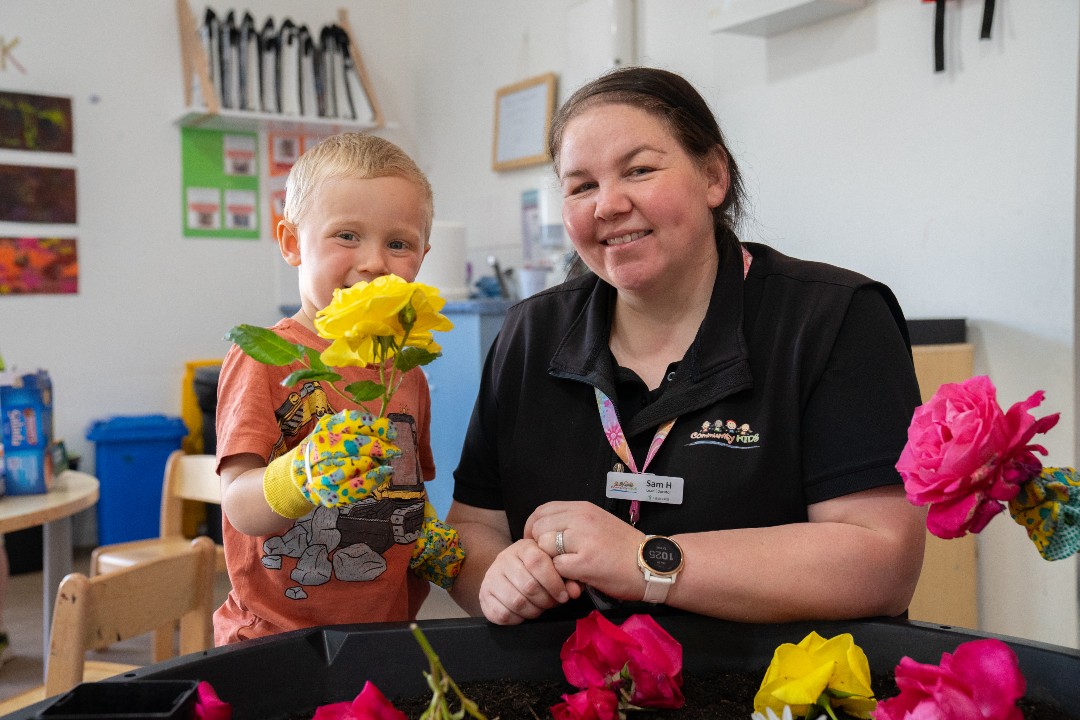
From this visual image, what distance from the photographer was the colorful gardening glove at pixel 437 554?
3.95ft

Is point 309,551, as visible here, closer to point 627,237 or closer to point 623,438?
point 623,438

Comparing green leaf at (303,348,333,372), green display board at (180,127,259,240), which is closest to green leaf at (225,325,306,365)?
green leaf at (303,348,333,372)

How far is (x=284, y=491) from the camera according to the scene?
2.69 ft

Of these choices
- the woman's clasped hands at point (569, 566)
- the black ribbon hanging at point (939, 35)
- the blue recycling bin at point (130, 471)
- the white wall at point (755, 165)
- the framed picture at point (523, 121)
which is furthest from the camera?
the blue recycling bin at point (130, 471)

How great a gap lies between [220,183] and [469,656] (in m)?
4.44

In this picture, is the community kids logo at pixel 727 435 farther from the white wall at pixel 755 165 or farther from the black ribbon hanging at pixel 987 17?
the black ribbon hanging at pixel 987 17

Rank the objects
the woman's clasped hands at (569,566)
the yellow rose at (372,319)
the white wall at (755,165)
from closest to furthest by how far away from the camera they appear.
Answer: the yellow rose at (372,319) → the woman's clasped hands at (569,566) → the white wall at (755,165)

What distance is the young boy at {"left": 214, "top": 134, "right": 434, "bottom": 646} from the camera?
43.6 inches

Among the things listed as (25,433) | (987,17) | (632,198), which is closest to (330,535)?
(632,198)

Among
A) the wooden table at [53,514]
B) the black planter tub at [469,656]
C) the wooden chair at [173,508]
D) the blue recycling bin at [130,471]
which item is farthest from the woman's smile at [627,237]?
the blue recycling bin at [130,471]

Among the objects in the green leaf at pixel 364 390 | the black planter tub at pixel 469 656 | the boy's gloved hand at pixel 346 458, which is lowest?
the black planter tub at pixel 469 656

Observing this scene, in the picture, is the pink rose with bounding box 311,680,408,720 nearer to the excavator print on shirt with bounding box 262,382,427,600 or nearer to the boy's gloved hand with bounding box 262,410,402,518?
the boy's gloved hand with bounding box 262,410,402,518

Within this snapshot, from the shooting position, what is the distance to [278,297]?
500 cm

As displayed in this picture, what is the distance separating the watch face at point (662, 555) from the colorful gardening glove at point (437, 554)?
1.04 feet
